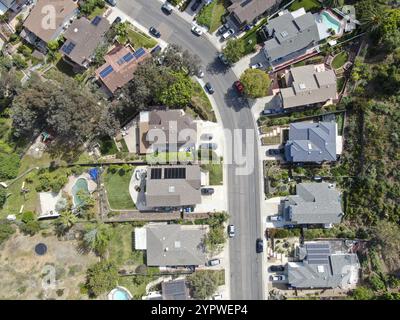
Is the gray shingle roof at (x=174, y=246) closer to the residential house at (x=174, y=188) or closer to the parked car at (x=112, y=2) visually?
the residential house at (x=174, y=188)

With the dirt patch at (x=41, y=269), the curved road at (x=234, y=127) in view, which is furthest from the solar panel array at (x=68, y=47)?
the dirt patch at (x=41, y=269)

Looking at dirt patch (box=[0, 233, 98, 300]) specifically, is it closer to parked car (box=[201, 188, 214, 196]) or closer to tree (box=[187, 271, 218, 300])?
tree (box=[187, 271, 218, 300])

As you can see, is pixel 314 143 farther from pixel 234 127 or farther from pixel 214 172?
pixel 214 172

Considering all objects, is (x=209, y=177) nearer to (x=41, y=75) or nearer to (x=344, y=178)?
(x=344, y=178)

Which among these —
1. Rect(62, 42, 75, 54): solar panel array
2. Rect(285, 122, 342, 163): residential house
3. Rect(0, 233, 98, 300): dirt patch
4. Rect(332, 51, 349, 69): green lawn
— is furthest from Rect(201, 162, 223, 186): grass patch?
Rect(62, 42, 75, 54): solar panel array

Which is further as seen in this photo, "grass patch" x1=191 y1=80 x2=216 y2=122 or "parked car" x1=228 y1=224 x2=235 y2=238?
"grass patch" x1=191 y1=80 x2=216 y2=122

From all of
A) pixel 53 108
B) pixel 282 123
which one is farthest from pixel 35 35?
pixel 282 123
